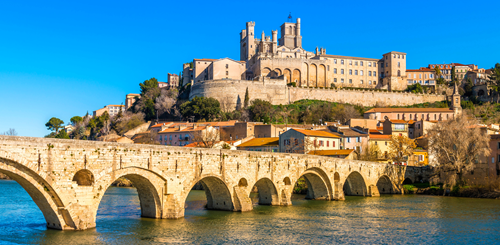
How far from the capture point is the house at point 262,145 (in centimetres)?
→ 6162

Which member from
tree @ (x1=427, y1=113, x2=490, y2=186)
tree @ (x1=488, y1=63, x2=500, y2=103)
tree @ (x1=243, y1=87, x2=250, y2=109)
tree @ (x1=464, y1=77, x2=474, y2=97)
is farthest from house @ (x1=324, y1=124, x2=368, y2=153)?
tree @ (x1=464, y1=77, x2=474, y2=97)

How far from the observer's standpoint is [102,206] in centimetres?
3478

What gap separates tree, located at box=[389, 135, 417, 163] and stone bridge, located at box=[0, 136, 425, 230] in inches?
848

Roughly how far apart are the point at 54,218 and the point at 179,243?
5.99 m

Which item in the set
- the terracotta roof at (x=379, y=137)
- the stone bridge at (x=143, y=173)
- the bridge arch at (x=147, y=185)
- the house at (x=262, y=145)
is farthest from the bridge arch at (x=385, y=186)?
the bridge arch at (x=147, y=185)

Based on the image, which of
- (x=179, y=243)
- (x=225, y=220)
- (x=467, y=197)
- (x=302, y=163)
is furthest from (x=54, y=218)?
(x=467, y=197)

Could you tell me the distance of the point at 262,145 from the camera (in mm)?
62438

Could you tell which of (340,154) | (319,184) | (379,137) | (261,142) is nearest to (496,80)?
(379,137)

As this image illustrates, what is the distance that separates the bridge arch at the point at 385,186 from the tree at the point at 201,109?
4356cm

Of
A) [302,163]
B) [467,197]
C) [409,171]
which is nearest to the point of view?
[302,163]

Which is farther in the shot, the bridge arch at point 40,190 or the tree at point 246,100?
the tree at point 246,100

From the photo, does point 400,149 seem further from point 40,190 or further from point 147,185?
point 40,190

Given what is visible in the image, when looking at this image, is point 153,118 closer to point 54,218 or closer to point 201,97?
point 201,97

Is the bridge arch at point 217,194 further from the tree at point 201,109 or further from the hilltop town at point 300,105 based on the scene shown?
the tree at point 201,109
